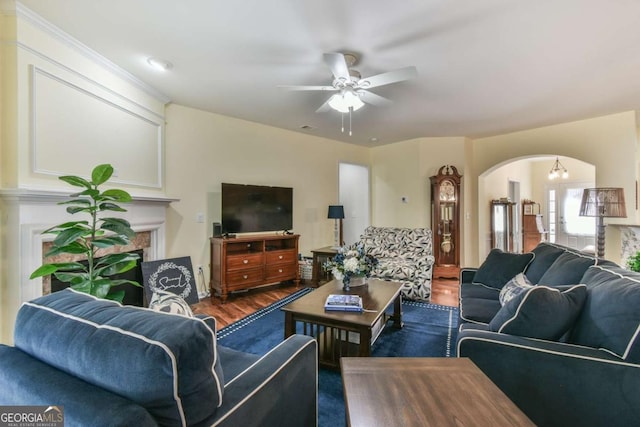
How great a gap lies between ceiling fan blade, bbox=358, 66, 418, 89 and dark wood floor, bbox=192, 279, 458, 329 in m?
2.69

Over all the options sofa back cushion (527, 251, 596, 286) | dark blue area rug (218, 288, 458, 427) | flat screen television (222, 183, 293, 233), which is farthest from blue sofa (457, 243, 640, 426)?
flat screen television (222, 183, 293, 233)

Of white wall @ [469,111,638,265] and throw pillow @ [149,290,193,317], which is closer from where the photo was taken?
throw pillow @ [149,290,193,317]

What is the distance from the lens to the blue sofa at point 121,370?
28.6 inches

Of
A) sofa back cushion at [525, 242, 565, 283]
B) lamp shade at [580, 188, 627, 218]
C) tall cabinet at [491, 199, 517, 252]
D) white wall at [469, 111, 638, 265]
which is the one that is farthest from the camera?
tall cabinet at [491, 199, 517, 252]

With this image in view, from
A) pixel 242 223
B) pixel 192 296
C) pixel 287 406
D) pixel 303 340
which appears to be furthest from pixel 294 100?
pixel 287 406

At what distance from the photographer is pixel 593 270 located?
1685mm

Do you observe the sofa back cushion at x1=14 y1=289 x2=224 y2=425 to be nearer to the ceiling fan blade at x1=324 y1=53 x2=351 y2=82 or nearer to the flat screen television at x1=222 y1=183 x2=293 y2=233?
the ceiling fan blade at x1=324 y1=53 x2=351 y2=82

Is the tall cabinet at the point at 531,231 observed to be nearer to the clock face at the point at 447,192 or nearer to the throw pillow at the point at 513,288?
the clock face at the point at 447,192

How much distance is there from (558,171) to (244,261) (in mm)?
7897

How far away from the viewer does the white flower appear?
8.84 ft

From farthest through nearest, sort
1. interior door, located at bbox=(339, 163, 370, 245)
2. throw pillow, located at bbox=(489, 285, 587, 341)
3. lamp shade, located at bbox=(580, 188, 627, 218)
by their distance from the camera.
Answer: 1. interior door, located at bbox=(339, 163, 370, 245)
2. lamp shade, located at bbox=(580, 188, 627, 218)
3. throw pillow, located at bbox=(489, 285, 587, 341)

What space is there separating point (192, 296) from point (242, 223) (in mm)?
1159

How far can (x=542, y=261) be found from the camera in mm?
2443

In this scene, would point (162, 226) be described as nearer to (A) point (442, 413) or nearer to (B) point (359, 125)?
(B) point (359, 125)
